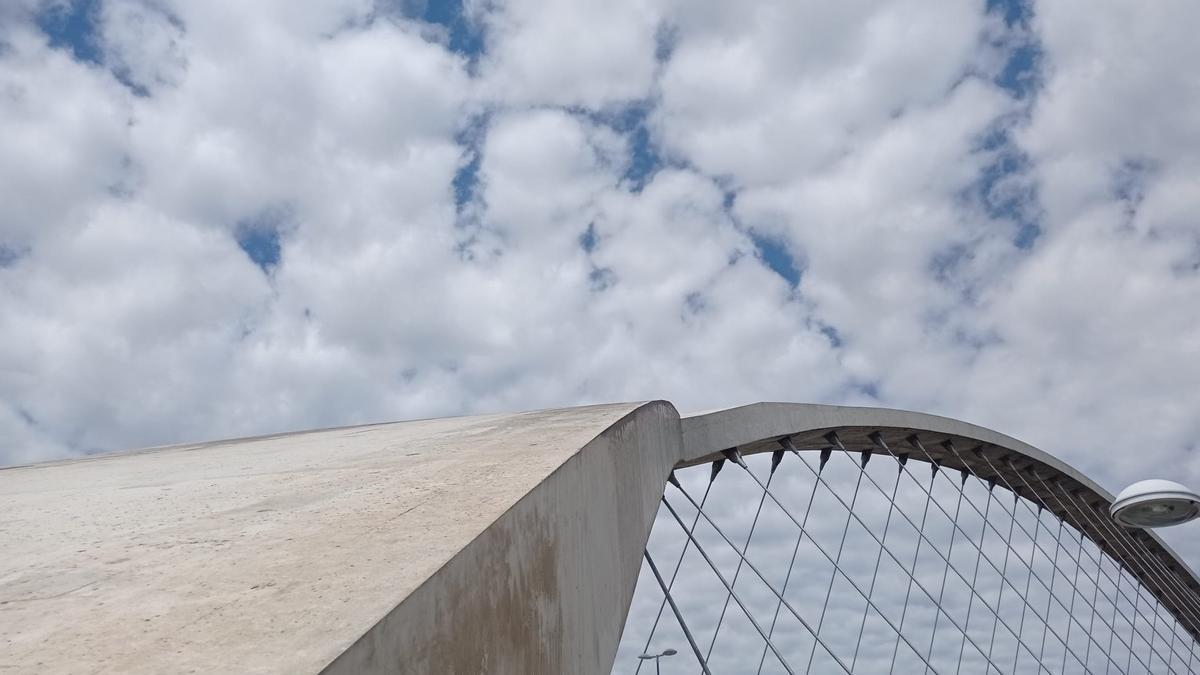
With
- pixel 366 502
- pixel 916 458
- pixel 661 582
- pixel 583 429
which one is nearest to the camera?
pixel 366 502

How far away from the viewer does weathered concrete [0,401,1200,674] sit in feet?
8.28

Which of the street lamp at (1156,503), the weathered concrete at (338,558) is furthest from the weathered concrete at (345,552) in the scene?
the street lamp at (1156,503)

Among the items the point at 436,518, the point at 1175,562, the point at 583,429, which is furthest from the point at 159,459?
the point at 1175,562

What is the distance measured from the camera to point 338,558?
3121mm

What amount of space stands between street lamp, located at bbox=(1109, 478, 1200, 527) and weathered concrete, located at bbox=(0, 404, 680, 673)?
39.7 feet

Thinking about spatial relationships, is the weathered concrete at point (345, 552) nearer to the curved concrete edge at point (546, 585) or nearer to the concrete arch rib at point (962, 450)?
the curved concrete edge at point (546, 585)

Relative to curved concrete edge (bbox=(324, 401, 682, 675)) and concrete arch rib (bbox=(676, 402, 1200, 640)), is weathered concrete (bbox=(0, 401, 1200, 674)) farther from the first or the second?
concrete arch rib (bbox=(676, 402, 1200, 640))

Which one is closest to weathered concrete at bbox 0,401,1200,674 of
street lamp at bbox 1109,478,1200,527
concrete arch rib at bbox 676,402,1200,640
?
concrete arch rib at bbox 676,402,1200,640

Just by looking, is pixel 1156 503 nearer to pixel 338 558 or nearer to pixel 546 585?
pixel 546 585

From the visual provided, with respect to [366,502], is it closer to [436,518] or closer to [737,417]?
[436,518]

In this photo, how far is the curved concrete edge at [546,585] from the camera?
9.33 ft

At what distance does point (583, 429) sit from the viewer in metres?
5.74

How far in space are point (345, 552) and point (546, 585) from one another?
125 centimetres

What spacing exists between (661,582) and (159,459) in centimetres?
371
